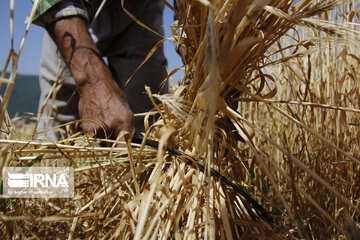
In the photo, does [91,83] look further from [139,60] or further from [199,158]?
[139,60]

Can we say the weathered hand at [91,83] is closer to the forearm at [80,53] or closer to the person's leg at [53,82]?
the forearm at [80,53]

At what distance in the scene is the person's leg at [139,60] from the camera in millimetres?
1481

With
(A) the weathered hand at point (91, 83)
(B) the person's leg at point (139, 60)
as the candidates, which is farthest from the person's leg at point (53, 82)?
(A) the weathered hand at point (91, 83)

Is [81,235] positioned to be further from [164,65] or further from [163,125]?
[164,65]

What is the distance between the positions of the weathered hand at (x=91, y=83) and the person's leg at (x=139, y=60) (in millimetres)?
702

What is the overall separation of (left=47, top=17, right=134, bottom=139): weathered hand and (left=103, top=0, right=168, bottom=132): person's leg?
0.70 meters

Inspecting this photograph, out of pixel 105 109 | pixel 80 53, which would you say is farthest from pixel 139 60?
pixel 105 109

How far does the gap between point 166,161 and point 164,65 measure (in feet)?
3.71

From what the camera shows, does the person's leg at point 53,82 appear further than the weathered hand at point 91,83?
Yes

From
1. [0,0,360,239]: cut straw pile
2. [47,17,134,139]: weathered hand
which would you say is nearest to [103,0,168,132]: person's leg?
[47,17,134,139]: weathered hand

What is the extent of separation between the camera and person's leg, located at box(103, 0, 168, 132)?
58.3 inches

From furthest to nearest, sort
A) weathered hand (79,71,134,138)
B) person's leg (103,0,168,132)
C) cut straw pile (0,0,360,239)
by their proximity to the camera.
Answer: person's leg (103,0,168,132) < weathered hand (79,71,134,138) < cut straw pile (0,0,360,239)

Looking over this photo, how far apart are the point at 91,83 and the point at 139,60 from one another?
32.7 inches

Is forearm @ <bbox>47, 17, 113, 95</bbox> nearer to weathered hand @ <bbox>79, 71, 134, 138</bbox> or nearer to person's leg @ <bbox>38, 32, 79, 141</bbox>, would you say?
weathered hand @ <bbox>79, 71, 134, 138</bbox>
